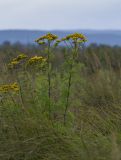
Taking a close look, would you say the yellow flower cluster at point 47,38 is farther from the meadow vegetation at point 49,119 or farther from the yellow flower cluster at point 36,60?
the yellow flower cluster at point 36,60

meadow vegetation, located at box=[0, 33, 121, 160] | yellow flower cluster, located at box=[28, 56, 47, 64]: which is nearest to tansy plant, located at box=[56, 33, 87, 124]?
meadow vegetation, located at box=[0, 33, 121, 160]

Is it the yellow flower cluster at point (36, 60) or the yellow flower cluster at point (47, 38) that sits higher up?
the yellow flower cluster at point (47, 38)

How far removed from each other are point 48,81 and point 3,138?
2.64 feet

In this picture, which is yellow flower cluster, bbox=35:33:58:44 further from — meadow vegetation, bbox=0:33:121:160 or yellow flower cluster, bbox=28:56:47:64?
yellow flower cluster, bbox=28:56:47:64

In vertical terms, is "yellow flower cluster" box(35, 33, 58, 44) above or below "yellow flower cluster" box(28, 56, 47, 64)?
above

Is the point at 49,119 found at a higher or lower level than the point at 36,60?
lower

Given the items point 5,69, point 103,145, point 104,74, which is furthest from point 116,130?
point 104,74

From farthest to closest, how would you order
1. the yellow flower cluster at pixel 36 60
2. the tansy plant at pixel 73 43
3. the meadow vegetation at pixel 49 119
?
the yellow flower cluster at pixel 36 60, the tansy plant at pixel 73 43, the meadow vegetation at pixel 49 119

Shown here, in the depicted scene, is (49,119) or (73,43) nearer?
(73,43)

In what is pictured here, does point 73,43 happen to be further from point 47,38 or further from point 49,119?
point 49,119

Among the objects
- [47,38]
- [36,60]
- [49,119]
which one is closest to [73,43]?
[47,38]

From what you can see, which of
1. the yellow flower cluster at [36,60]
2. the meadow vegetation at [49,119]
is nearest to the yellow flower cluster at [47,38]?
the meadow vegetation at [49,119]

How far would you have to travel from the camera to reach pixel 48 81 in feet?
16.3

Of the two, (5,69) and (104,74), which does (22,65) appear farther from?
(104,74)
